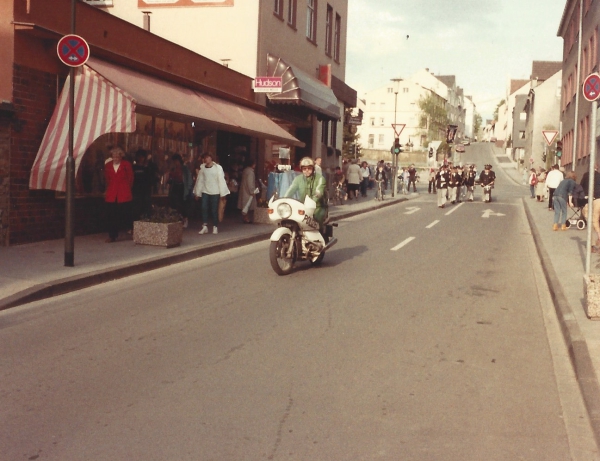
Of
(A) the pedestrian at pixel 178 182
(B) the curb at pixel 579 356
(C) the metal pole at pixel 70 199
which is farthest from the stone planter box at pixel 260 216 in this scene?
(B) the curb at pixel 579 356

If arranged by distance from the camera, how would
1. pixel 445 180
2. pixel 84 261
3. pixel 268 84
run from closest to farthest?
pixel 84 261 < pixel 268 84 < pixel 445 180

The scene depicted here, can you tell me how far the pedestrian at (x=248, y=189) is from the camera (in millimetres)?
18531

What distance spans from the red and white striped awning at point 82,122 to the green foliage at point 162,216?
1532mm

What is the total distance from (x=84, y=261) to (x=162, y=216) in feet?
8.60

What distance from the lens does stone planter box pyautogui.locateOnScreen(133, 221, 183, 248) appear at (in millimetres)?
12922

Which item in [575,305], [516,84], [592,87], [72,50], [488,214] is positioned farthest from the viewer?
[516,84]

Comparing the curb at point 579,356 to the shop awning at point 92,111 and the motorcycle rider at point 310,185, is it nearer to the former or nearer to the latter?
the motorcycle rider at point 310,185

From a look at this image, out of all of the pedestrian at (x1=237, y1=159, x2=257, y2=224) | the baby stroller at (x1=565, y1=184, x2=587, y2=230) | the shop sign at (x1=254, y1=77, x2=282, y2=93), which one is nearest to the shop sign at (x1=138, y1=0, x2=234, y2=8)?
the shop sign at (x1=254, y1=77, x2=282, y2=93)

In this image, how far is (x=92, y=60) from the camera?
1387 centimetres

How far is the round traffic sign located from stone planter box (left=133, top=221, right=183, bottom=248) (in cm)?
372

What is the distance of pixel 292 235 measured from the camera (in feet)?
35.6

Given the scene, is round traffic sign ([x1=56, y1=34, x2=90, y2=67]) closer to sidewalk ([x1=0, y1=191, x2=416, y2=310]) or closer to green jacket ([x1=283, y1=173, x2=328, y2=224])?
sidewalk ([x1=0, y1=191, x2=416, y2=310])

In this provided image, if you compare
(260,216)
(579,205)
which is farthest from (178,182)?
(579,205)

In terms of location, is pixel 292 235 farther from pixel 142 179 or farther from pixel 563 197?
pixel 563 197
